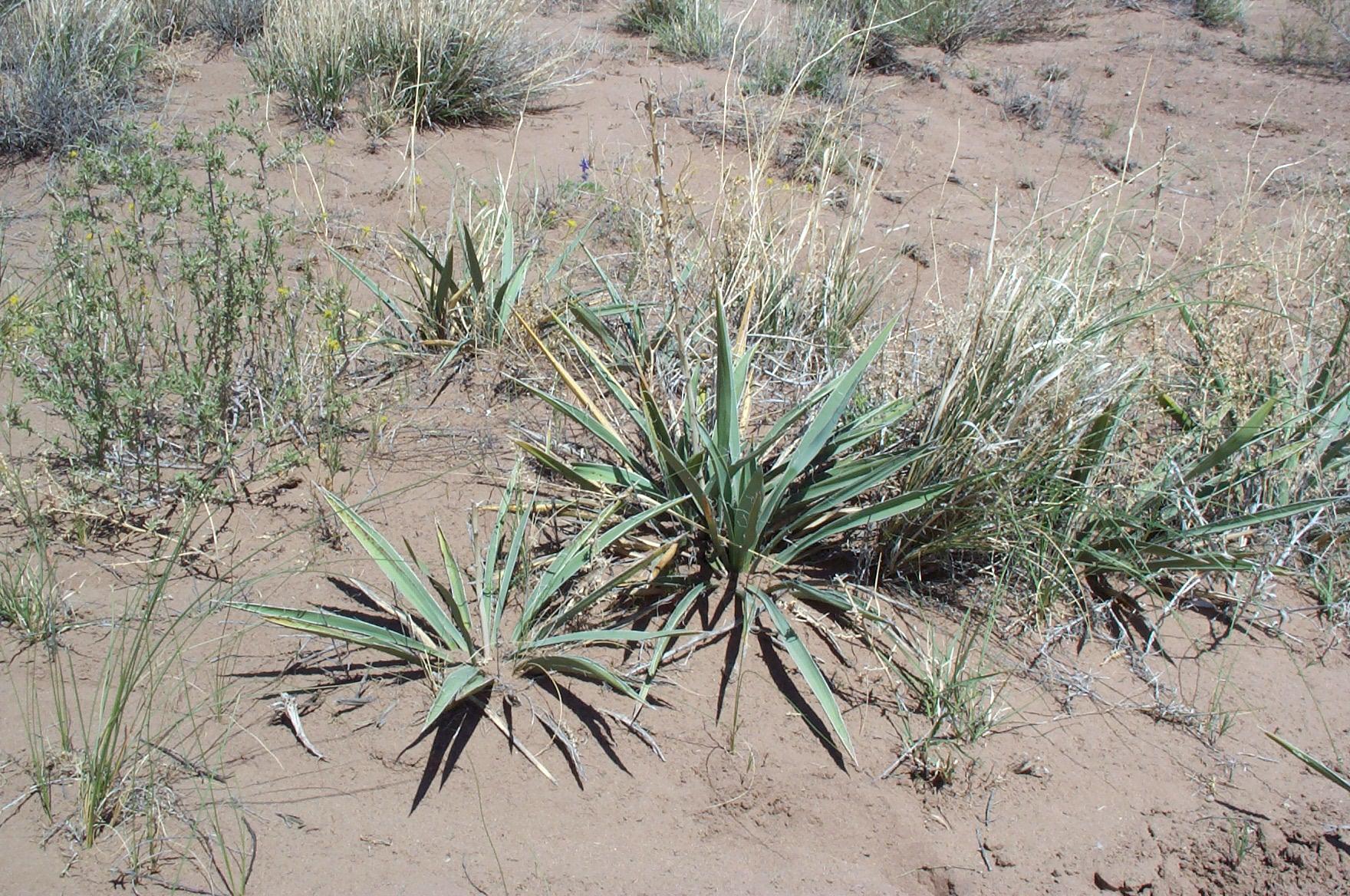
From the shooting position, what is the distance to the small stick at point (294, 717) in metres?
2.47

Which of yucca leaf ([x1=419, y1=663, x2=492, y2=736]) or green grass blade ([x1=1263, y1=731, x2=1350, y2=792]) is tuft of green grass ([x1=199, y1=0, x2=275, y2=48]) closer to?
yucca leaf ([x1=419, y1=663, x2=492, y2=736])

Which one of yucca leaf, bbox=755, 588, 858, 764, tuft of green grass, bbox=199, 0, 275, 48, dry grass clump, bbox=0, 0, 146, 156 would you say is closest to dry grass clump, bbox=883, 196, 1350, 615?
yucca leaf, bbox=755, 588, 858, 764

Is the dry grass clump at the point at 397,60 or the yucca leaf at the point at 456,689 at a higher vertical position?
the dry grass clump at the point at 397,60

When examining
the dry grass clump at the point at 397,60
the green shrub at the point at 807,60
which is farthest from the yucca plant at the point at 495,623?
the green shrub at the point at 807,60

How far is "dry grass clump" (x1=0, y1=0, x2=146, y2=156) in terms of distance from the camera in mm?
5148

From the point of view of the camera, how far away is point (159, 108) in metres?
5.64

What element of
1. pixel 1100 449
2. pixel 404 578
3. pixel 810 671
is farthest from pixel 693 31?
pixel 810 671

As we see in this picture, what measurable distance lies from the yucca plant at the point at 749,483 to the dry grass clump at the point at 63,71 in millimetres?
3567

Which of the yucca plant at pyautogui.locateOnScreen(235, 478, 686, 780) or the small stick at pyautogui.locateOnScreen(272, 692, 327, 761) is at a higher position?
the yucca plant at pyautogui.locateOnScreen(235, 478, 686, 780)

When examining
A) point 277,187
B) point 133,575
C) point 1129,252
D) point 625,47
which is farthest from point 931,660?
point 625,47

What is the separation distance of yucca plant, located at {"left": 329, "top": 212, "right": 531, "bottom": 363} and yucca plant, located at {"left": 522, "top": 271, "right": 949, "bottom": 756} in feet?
2.49

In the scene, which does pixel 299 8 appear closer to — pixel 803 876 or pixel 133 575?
pixel 133 575

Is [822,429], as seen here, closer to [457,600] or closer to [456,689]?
[457,600]

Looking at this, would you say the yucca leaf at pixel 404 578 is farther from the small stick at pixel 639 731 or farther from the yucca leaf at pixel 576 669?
the small stick at pixel 639 731
